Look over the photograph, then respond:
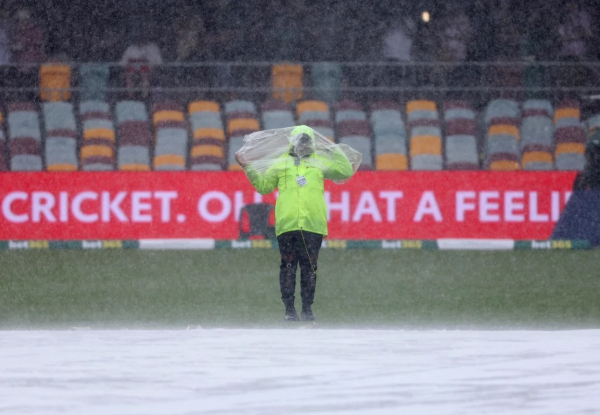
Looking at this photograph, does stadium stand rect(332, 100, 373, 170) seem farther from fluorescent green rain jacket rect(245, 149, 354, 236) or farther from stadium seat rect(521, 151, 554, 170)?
fluorescent green rain jacket rect(245, 149, 354, 236)

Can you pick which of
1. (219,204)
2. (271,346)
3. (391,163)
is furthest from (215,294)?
(391,163)

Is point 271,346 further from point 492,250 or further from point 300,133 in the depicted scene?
point 492,250

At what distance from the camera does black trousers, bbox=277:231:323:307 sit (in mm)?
10664

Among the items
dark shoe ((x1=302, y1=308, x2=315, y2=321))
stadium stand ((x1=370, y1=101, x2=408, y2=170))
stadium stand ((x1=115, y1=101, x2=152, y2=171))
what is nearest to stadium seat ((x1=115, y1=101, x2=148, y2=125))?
stadium stand ((x1=115, y1=101, x2=152, y2=171))

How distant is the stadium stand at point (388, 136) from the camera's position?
1909 cm

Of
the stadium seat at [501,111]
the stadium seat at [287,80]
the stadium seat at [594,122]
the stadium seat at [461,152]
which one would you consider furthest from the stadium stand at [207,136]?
the stadium seat at [594,122]

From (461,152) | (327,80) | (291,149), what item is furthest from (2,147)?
(291,149)

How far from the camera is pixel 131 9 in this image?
21.1 meters

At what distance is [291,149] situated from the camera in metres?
10.8

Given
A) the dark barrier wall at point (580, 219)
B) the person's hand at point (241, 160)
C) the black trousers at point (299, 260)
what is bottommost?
the black trousers at point (299, 260)

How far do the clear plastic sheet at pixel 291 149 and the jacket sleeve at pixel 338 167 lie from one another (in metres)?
0.04

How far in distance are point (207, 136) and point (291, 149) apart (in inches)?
356

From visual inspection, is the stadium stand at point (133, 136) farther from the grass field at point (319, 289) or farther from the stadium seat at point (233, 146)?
the grass field at point (319, 289)

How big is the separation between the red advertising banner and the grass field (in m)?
0.58
